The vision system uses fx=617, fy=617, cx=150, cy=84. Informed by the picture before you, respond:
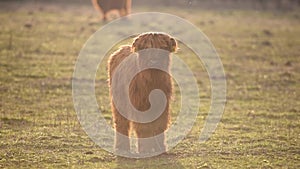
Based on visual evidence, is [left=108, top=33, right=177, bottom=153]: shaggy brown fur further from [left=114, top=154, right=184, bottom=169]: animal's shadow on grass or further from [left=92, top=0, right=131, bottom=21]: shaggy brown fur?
[left=92, top=0, right=131, bottom=21]: shaggy brown fur

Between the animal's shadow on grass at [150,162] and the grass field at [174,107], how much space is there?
1 cm

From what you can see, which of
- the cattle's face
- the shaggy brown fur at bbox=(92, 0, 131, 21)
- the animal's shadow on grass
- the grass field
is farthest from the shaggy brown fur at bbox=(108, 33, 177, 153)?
the shaggy brown fur at bbox=(92, 0, 131, 21)

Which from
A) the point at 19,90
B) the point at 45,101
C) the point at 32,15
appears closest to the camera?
the point at 45,101

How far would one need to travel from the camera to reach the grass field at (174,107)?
867 cm

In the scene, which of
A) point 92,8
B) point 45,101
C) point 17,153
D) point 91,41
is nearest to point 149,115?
point 17,153

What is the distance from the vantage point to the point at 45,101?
12.4 metres

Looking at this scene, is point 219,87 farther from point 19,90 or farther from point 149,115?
point 149,115

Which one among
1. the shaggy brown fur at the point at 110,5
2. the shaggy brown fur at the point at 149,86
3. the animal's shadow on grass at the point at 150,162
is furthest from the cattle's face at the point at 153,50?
the shaggy brown fur at the point at 110,5

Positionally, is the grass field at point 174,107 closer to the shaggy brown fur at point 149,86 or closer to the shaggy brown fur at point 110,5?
the shaggy brown fur at point 149,86

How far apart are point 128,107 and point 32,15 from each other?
18.8 meters

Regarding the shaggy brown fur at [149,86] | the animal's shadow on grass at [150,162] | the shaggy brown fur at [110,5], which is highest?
the shaggy brown fur at [149,86]

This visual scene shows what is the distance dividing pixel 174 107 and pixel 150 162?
4104 millimetres

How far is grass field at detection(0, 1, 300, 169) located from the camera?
8.67 meters

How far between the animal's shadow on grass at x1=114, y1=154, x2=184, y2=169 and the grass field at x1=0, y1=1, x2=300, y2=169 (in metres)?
0.01
